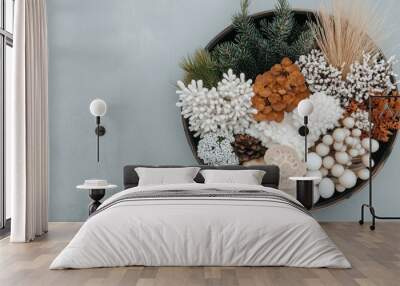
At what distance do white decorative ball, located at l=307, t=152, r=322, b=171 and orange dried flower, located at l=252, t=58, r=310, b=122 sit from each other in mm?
539

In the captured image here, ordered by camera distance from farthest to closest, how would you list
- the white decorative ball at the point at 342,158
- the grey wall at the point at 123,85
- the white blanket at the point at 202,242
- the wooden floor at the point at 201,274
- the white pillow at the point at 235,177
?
the grey wall at the point at 123,85
the white decorative ball at the point at 342,158
the white pillow at the point at 235,177
the white blanket at the point at 202,242
the wooden floor at the point at 201,274

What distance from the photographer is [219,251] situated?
13.6 feet

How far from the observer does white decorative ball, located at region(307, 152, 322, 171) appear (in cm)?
647

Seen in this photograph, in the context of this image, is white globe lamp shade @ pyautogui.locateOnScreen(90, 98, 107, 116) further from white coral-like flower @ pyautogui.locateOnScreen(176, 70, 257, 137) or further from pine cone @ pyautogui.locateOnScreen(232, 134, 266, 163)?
pine cone @ pyautogui.locateOnScreen(232, 134, 266, 163)

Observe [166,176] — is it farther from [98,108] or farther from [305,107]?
[305,107]

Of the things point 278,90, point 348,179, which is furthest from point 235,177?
point 348,179

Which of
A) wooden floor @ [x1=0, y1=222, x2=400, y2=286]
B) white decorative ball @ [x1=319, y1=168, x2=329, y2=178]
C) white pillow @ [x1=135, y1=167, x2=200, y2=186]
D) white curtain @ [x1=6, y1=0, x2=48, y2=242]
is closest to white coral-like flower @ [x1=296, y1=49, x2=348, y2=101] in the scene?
white decorative ball @ [x1=319, y1=168, x2=329, y2=178]

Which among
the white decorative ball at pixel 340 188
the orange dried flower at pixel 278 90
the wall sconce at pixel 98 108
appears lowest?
the white decorative ball at pixel 340 188

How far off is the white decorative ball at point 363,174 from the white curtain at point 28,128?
341 centimetres

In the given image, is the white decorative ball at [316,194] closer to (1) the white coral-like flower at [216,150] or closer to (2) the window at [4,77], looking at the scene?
(1) the white coral-like flower at [216,150]

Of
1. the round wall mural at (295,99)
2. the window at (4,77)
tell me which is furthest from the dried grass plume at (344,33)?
the window at (4,77)

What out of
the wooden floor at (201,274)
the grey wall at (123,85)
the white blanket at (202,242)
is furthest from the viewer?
the grey wall at (123,85)

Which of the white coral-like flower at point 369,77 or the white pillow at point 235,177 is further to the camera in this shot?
the white coral-like flower at point 369,77

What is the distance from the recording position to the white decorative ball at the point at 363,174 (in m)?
6.47
